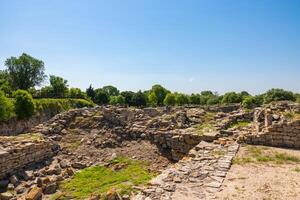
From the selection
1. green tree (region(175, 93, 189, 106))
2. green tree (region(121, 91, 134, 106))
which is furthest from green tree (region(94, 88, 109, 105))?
green tree (region(175, 93, 189, 106))

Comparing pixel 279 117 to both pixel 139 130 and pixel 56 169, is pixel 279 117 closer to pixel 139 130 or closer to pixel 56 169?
pixel 139 130

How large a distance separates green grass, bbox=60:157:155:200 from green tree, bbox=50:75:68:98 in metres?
44.3

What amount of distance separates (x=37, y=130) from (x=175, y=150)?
916 centimetres

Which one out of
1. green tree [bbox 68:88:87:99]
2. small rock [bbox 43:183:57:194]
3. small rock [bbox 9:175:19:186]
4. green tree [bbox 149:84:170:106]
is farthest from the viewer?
green tree [bbox 149:84:170:106]

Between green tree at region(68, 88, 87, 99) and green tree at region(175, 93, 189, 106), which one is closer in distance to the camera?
green tree at region(68, 88, 87, 99)

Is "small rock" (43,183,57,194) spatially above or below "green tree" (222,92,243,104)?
below

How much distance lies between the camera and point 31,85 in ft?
172

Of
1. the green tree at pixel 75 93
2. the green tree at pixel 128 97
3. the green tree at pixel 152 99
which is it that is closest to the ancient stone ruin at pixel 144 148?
the green tree at pixel 75 93

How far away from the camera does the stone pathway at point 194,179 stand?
654 centimetres

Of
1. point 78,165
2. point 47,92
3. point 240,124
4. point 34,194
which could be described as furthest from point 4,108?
point 47,92

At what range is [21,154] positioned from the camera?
41.7ft

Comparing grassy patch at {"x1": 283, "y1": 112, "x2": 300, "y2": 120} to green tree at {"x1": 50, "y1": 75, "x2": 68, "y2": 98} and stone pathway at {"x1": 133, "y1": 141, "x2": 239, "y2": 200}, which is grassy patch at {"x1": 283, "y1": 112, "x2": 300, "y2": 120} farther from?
green tree at {"x1": 50, "y1": 75, "x2": 68, "y2": 98}

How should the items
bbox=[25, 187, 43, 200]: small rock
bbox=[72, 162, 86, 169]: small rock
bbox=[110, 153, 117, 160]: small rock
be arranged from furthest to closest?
bbox=[110, 153, 117, 160]: small rock, bbox=[72, 162, 86, 169]: small rock, bbox=[25, 187, 43, 200]: small rock

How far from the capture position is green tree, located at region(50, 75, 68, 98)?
5441cm
